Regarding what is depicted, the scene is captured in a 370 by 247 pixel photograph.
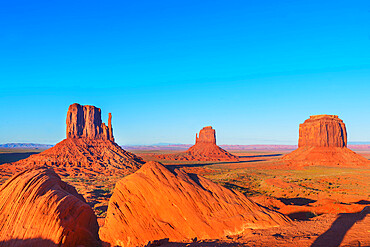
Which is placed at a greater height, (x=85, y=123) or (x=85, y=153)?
(x=85, y=123)

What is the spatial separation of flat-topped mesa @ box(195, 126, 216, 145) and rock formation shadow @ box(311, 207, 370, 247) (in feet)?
378

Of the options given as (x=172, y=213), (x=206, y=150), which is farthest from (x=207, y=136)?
(x=172, y=213)

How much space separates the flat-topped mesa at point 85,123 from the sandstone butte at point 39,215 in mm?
61400

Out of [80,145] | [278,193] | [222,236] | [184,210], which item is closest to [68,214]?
[184,210]

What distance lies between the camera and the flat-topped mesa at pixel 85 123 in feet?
219

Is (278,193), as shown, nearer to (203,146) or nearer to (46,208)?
(46,208)

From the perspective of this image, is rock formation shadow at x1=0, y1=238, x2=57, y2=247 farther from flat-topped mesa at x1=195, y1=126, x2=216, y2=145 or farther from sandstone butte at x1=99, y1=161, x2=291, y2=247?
flat-topped mesa at x1=195, y1=126, x2=216, y2=145

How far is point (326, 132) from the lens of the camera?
257 feet

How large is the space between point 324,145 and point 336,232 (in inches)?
3212

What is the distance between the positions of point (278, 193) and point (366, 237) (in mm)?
20246

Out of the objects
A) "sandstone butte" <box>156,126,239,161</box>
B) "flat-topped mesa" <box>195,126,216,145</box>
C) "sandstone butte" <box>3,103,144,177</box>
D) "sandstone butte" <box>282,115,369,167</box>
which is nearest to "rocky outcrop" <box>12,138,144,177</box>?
"sandstone butte" <box>3,103,144,177</box>

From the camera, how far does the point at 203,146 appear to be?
406 ft

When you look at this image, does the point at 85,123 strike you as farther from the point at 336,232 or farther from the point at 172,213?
the point at 336,232

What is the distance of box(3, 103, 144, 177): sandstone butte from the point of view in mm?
53062
